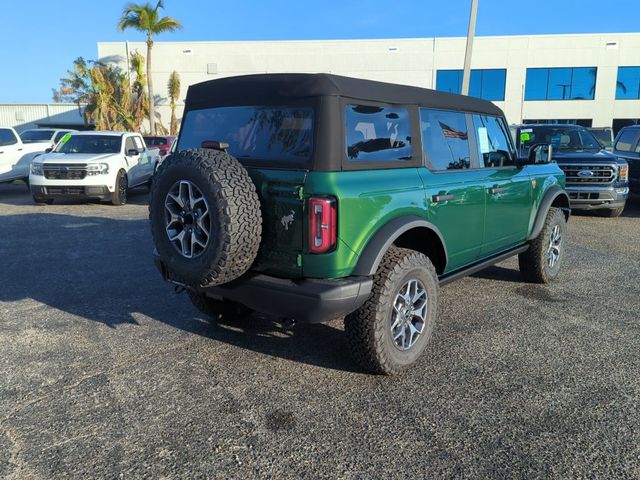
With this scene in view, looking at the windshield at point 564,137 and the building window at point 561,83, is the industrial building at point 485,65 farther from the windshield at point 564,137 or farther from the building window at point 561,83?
the windshield at point 564,137

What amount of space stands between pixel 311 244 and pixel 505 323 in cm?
Answer: 231

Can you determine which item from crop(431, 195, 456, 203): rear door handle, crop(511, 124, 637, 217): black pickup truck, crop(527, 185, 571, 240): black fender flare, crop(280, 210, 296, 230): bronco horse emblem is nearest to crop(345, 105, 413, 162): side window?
crop(431, 195, 456, 203): rear door handle

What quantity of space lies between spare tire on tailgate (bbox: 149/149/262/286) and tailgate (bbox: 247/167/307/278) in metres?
0.09

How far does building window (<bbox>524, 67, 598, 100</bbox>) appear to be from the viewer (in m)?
32.4

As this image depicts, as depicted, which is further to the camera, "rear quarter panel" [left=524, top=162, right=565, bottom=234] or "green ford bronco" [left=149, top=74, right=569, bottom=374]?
"rear quarter panel" [left=524, top=162, right=565, bottom=234]

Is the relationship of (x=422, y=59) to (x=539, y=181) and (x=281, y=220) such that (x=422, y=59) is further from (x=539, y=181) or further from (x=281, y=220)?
(x=281, y=220)

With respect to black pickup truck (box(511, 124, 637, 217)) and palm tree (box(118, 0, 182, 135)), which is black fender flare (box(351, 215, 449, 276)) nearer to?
black pickup truck (box(511, 124, 637, 217))

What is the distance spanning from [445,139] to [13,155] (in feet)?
41.3

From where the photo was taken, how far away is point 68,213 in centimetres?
1021

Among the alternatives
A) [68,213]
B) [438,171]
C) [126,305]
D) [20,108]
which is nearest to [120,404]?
[126,305]

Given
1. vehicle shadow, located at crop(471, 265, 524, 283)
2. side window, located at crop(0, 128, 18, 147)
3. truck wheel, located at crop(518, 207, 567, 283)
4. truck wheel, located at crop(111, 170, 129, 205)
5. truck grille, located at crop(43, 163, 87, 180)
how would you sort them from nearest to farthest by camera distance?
truck wheel, located at crop(518, 207, 567, 283)
vehicle shadow, located at crop(471, 265, 524, 283)
truck grille, located at crop(43, 163, 87, 180)
truck wheel, located at crop(111, 170, 129, 205)
side window, located at crop(0, 128, 18, 147)

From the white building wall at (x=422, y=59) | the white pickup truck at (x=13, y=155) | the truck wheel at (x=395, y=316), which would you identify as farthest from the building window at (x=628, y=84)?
the truck wheel at (x=395, y=316)

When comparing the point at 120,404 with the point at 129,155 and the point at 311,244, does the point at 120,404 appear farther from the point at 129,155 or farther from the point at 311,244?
the point at 129,155

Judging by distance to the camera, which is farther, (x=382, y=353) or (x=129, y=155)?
(x=129, y=155)
